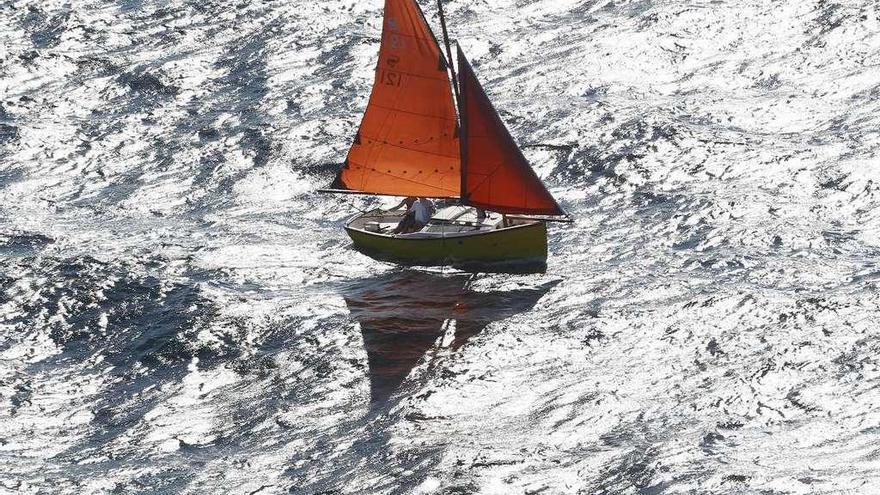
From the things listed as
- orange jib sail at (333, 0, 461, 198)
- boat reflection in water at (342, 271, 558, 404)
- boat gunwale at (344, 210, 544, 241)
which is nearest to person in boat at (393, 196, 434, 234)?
orange jib sail at (333, 0, 461, 198)

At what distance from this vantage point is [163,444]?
47.5 m

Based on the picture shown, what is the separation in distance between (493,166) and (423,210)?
4.27 metres

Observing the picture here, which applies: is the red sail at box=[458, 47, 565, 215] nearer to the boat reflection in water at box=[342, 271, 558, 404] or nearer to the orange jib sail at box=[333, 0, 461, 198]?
the orange jib sail at box=[333, 0, 461, 198]

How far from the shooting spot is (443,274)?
200 ft

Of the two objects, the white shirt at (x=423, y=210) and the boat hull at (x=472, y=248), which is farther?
the white shirt at (x=423, y=210)

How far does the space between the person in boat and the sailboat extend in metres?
0.37

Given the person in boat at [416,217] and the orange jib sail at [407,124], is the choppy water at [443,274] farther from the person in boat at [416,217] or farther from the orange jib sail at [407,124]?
the orange jib sail at [407,124]

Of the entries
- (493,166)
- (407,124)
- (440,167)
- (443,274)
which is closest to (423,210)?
(440,167)

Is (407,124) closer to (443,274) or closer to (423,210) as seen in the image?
(423,210)

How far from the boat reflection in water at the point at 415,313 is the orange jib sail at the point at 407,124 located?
14.8ft

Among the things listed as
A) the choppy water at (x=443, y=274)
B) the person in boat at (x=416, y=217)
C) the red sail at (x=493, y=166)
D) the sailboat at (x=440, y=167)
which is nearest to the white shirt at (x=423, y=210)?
the person in boat at (x=416, y=217)

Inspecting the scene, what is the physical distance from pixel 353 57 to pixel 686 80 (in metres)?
19.2

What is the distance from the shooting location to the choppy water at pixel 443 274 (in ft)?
152

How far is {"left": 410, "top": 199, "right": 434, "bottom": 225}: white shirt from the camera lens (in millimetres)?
61656
